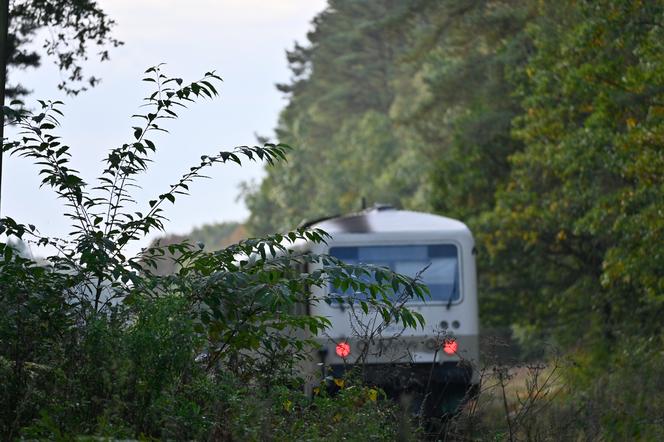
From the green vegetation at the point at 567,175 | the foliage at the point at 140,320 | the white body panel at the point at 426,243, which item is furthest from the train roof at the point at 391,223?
the foliage at the point at 140,320

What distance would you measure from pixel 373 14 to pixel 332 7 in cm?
521

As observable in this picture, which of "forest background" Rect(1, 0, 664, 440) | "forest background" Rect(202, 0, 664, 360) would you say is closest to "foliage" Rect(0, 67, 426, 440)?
"forest background" Rect(1, 0, 664, 440)

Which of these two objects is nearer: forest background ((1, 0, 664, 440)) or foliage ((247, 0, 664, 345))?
forest background ((1, 0, 664, 440))

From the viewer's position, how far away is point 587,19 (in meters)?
22.3

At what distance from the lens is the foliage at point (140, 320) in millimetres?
7520

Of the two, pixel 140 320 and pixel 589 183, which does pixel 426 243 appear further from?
pixel 140 320

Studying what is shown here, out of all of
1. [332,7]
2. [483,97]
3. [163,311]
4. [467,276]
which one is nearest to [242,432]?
[163,311]

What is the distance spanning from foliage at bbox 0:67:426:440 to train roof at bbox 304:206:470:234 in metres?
9.51

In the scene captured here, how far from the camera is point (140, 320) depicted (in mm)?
7824

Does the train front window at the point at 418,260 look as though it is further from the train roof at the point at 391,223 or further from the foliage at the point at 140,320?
the foliage at the point at 140,320

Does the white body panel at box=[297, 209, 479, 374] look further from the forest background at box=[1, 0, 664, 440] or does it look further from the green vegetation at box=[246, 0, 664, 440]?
the forest background at box=[1, 0, 664, 440]

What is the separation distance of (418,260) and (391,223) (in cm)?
69

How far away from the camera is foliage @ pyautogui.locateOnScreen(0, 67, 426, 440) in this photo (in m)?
7.52

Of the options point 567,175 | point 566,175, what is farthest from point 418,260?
point 567,175
